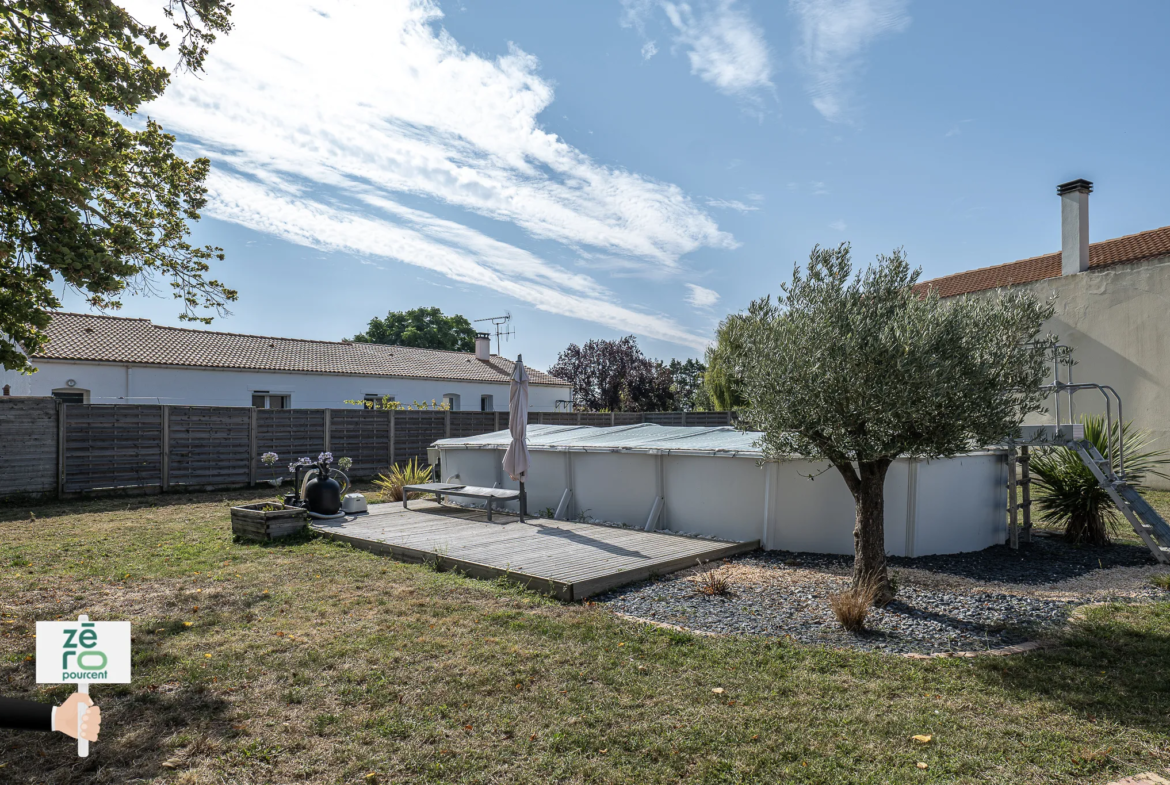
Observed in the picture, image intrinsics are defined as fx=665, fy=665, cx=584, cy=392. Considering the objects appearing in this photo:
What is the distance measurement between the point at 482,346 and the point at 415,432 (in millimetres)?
18905

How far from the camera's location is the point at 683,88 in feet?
32.3

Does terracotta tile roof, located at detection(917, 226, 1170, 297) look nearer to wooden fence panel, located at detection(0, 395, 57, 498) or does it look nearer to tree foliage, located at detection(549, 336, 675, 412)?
wooden fence panel, located at detection(0, 395, 57, 498)

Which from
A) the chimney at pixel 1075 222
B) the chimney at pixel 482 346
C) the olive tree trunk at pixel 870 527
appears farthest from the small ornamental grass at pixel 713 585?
the chimney at pixel 482 346

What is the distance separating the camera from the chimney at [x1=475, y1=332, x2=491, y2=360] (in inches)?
1453

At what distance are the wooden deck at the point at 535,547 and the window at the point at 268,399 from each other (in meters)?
17.6

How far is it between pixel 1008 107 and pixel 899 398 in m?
7.48

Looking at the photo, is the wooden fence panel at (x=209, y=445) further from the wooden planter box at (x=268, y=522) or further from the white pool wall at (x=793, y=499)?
the white pool wall at (x=793, y=499)

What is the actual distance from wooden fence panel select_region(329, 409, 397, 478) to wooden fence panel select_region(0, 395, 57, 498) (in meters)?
5.63

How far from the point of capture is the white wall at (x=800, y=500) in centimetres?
796

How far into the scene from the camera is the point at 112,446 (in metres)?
13.9

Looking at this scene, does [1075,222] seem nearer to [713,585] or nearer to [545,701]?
[713,585]

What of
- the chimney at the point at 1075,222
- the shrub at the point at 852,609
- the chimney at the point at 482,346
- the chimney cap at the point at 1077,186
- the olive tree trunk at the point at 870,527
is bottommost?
the shrub at the point at 852,609

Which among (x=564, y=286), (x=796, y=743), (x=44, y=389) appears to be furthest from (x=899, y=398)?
(x=44, y=389)

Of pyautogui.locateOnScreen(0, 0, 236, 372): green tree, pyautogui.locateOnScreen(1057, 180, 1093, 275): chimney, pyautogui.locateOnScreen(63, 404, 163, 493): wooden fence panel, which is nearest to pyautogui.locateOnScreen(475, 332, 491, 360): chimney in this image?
pyautogui.locateOnScreen(63, 404, 163, 493): wooden fence panel
